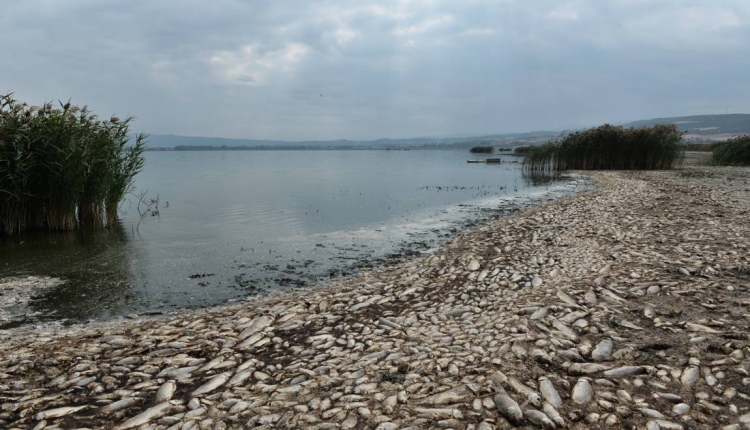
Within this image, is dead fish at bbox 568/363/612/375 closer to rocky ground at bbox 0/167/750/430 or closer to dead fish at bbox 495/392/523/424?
rocky ground at bbox 0/167/750/430

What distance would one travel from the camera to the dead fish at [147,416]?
4.53m

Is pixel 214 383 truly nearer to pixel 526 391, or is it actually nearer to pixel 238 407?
pixel 238 407

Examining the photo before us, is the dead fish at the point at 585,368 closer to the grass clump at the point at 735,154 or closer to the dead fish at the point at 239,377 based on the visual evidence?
the dead fish at the point at 239,377

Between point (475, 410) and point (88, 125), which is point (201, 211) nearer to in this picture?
point (88, 125)

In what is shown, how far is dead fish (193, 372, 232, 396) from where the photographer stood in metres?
5.23

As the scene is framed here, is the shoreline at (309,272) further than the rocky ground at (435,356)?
Yes

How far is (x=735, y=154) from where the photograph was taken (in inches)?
1898

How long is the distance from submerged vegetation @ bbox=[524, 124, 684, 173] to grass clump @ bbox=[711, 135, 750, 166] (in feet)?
18.2

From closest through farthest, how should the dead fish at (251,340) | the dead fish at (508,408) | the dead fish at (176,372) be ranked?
the dead fish at (508,408), the dead fish at (176,372), the dead fish at (251,340)

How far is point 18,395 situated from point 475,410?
5.34 m

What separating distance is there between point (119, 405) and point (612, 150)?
50.7 metres

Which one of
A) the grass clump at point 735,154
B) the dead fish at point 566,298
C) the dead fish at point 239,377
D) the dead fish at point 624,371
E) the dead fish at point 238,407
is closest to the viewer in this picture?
the dead fish at point 238,407

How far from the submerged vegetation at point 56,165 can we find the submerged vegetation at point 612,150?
44201mm

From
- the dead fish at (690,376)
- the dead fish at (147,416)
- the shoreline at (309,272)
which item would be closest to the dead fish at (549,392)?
the dead fish at (690,376)
